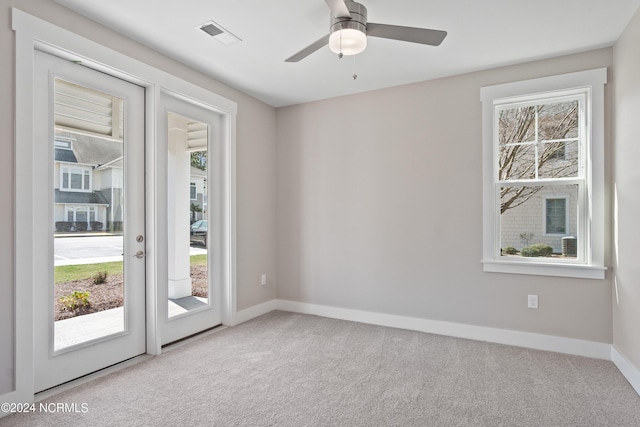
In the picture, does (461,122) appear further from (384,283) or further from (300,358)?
(300,358)

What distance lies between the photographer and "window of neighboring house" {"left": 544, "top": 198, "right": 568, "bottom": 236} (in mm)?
3248

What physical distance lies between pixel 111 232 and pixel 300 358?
1.84 metres

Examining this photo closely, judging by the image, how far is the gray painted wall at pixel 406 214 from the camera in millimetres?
3270

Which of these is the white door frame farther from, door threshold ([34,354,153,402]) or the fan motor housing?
the fan motor housing

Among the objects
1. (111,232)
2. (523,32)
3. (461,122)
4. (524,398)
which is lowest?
(524,398)

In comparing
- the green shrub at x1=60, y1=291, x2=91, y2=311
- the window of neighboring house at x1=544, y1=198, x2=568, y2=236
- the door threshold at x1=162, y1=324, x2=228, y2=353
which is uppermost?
the window of neighboring house at x1=544, y1=198, x2=568, y2=236

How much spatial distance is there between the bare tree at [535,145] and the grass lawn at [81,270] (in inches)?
137

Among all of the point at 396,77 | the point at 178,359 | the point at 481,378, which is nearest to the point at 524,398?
the point at 481,378

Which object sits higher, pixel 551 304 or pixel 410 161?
pixel 410 161

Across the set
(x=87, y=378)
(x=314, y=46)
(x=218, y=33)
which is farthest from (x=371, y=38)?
(x=87, y=378)

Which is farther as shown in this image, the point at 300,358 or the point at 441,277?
the point at 441,277

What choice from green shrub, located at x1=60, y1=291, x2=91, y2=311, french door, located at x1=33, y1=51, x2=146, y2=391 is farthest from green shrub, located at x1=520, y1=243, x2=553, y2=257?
green shrub, located at x1=60, y1=291, x2=91, y2=311

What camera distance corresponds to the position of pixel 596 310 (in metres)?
3.05

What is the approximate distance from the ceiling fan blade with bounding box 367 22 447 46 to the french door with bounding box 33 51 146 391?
2084 millimetres
